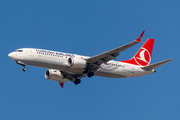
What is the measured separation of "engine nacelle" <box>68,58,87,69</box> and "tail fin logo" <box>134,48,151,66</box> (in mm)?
11121

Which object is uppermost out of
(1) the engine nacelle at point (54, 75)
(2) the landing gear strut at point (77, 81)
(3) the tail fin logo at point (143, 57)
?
(3) the tail fin logo at point (143, 57)

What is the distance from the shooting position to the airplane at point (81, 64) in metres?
47.4

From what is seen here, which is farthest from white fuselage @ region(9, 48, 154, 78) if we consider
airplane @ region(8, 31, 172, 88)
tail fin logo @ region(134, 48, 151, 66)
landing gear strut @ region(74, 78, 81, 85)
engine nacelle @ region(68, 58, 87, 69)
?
tail fin logo @ region(134, 48, 151, 66)

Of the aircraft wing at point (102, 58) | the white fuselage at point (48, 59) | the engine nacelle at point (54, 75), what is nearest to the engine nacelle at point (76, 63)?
the white fuselage at point (48, 59)

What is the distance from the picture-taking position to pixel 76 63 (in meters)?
48.2

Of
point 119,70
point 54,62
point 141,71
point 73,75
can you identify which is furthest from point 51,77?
point 141,71

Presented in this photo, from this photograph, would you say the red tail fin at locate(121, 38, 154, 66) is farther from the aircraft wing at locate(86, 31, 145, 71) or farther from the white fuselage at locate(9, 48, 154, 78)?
the aircraft wing at locate(86, 31, 145, 71)

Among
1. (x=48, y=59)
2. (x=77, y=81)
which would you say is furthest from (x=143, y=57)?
(x=48, y=59)

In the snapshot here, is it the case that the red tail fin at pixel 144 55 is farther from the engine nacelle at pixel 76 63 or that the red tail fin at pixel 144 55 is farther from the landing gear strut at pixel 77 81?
the engine nacelle at pixel 76 63

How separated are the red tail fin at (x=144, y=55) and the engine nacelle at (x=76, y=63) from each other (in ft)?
29.8

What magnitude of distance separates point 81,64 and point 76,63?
34.8 inches

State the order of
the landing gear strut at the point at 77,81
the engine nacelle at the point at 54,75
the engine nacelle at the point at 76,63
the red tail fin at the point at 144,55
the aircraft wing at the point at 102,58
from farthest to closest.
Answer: the red tail fin at the point at 144,55
the landing gear strut at the point at 77,81
the engine nacelle at the point at 54,75
the engine nacelle at the point at 76,63
the aircraft wing at the point at 102,58

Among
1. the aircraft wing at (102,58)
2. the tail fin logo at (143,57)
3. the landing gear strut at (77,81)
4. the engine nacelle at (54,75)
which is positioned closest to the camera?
the aircraft wing at (102,58)

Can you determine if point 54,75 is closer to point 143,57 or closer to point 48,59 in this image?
point 48,59
